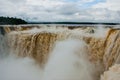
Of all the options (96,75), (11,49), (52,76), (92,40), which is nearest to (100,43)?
(92,40)

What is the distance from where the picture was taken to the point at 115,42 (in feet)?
57.8

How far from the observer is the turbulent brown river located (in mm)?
18516

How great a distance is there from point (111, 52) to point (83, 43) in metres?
2.88

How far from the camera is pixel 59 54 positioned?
2100 centimetres

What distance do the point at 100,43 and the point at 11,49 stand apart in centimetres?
691

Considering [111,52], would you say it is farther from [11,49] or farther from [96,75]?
[11,49]

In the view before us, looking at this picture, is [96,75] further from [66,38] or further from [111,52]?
[66,38]

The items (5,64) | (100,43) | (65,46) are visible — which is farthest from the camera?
(5,64)

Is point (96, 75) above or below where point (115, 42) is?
below

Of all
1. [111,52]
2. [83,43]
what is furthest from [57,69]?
[111,52]

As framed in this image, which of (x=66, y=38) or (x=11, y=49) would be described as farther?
(x=11, y=49)

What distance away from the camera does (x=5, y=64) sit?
22.7 meters

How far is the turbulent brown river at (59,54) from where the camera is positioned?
18516 mm

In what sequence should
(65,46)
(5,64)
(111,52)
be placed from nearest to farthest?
(111,52)
(65,46)
(5,64)
